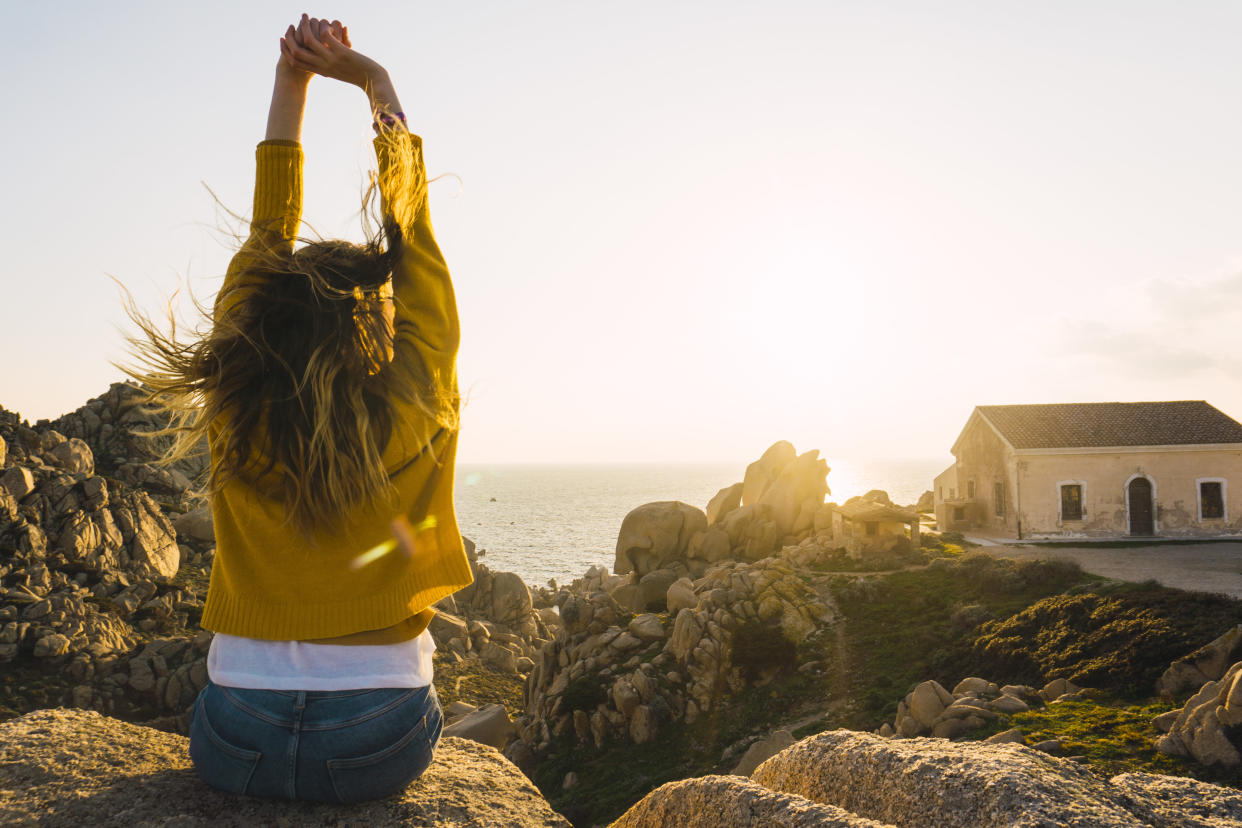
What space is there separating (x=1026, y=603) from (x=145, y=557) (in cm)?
2858

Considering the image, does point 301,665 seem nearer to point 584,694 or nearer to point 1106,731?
point 1106,731

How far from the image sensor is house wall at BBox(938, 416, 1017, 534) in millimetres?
36719

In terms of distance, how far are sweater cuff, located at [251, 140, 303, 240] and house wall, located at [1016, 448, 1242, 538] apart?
39.0 metres

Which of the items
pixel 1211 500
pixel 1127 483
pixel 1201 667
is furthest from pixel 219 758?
pixel 1211 500

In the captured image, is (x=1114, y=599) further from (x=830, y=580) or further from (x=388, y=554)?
(x=388, y=554)

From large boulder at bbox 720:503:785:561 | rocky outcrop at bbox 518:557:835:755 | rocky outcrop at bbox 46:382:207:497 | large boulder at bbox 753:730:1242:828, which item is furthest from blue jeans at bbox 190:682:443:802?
large boulder at bbox 720:503:785:561

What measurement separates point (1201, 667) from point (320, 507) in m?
16.2

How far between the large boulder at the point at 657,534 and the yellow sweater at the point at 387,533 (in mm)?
37994

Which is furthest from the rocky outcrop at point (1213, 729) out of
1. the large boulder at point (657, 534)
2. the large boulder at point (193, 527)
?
the large boulder at point (193, 527)

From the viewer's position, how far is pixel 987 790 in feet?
8.83

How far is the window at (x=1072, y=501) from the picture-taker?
117ft

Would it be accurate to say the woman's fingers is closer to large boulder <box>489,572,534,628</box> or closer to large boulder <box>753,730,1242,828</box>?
large boulder <box>753,730,1242,828</box>

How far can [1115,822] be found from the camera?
2.41m

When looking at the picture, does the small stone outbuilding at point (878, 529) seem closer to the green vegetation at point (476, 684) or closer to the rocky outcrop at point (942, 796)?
the green vegetation at point (476, 684)
